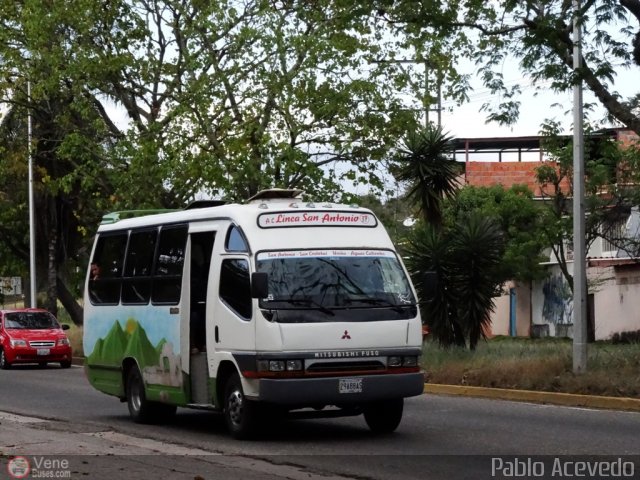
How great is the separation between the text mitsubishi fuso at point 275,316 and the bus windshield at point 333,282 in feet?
0.05

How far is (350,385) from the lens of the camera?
13727 mm

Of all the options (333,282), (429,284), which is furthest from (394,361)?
(429,284)

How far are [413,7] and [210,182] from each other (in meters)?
13.2

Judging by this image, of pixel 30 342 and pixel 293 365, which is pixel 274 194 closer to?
pixel 293 365

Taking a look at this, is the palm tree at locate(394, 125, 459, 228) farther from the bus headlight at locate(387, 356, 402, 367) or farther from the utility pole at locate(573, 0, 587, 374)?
the bus headlight at locate(387, 356, 402, 367)

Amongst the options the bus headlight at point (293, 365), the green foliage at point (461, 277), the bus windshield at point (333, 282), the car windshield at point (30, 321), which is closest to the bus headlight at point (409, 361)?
the bus windshield at point (333, 282)

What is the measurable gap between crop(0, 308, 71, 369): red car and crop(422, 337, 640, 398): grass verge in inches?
516

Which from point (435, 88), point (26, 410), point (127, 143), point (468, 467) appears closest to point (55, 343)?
point (127, 143)

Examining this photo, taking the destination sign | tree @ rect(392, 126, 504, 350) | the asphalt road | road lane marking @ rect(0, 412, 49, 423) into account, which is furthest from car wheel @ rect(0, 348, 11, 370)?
the destination sign

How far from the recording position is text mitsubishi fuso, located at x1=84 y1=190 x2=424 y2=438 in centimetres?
1373

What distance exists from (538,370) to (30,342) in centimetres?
1751

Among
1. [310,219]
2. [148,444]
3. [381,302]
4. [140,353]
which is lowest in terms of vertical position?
[148,444]

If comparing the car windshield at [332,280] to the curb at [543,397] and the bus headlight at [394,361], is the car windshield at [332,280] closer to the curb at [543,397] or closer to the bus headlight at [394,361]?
the bus headlight at [394,361]

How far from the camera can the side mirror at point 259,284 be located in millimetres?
13672
